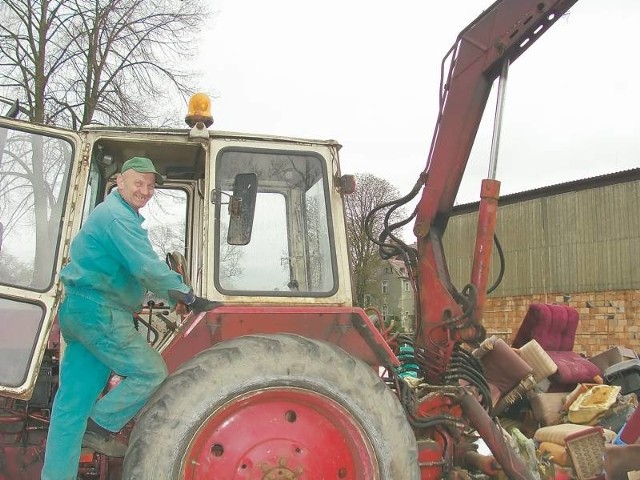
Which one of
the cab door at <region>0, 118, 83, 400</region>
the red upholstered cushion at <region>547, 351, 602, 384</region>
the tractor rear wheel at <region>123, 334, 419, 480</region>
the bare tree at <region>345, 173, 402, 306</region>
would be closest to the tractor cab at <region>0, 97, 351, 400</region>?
the cab door at <region>0, 118, 83, 400</region>

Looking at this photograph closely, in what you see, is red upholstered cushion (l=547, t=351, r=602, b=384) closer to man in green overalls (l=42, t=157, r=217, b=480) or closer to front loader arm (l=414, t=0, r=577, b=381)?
front loader arm (l=414, t=0, r=577, b=381)

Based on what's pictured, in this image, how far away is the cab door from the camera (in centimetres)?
329

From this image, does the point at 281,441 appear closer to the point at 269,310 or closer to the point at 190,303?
the point at 269,310

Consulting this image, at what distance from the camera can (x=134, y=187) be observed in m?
3.26

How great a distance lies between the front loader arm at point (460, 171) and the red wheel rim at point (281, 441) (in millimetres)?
1369

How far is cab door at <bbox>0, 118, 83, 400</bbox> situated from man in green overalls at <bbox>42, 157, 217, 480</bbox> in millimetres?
333

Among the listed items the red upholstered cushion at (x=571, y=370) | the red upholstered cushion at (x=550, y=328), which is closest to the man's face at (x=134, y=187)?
the red upholstered cushion at (x=571, y=370)

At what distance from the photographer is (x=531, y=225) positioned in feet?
84.0

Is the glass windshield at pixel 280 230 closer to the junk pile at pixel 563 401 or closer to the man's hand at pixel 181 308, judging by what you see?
the man's hand at pixel 181 308

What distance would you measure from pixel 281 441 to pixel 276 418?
0.11 m

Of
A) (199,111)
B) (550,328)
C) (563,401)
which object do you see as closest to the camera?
(199,111)

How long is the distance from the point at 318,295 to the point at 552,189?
923 inches

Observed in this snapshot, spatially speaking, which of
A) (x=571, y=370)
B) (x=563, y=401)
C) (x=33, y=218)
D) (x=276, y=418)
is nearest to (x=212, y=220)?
(x=33, y=218)

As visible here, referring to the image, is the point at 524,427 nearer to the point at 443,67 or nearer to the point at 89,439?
the point at 443,67
